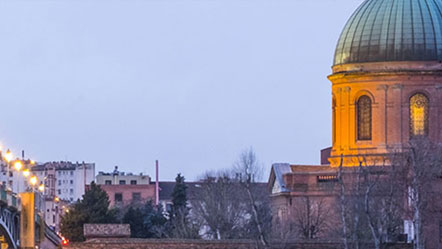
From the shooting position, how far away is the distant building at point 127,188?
15188cm

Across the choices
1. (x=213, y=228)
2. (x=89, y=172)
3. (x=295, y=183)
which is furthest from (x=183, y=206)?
(x=89, y=172)

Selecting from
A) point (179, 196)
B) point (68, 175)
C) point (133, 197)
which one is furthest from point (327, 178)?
point (68, 175)

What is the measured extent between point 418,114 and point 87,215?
1758cm

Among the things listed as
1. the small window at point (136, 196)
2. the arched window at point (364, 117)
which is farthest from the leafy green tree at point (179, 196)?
the small window at point (136, 196)

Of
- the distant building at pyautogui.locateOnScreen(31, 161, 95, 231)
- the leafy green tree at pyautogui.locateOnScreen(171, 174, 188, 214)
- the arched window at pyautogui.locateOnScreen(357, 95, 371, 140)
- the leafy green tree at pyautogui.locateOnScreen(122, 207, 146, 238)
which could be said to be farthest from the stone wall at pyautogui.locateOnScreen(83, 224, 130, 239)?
the distant building at pyautogui.locateOnScreen(31, 161, 95, 231)

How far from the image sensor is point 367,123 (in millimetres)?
95375

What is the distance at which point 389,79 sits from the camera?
309 ft

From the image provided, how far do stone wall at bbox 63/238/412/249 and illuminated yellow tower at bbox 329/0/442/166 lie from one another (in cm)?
3009

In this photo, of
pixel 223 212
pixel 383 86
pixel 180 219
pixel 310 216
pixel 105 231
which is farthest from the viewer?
pixel 180 219

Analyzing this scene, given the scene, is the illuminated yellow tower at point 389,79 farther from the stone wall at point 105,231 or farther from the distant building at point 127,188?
the distant building at point 127,188

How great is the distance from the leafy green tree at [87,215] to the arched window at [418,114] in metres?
15.6

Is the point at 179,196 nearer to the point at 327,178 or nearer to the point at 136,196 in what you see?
the point at 327,178

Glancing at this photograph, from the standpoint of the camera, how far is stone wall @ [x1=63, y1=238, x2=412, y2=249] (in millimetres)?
59812

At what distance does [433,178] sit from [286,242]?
15783mm
